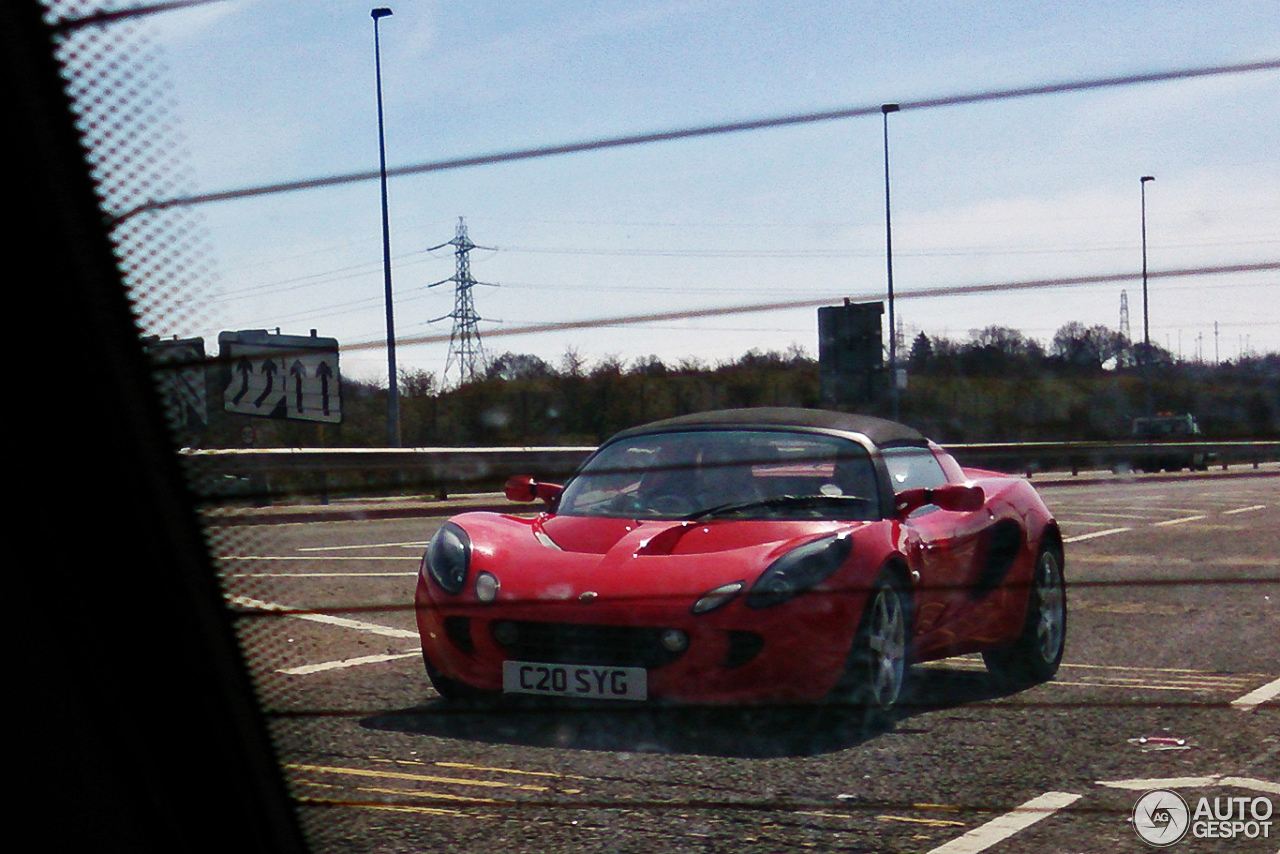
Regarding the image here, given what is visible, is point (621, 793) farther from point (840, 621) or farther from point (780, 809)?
point (840, 621)

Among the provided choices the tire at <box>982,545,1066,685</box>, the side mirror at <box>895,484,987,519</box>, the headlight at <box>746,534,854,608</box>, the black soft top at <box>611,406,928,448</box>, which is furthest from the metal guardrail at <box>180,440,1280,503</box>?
the tire at <box>982,545,1066,685</box>

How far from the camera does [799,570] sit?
13.8 ft

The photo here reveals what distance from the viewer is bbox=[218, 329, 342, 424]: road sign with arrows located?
226 centimetres

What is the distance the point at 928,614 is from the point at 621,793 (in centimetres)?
→ 101

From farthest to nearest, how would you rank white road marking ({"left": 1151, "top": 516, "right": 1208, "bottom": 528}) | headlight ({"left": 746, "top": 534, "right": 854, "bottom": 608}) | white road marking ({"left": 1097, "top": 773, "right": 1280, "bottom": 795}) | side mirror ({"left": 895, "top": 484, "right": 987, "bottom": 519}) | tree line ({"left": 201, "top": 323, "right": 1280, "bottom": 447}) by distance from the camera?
1. white road marking ({"left": 1151, "top": 516, "right": 1208, "bottom": 528})
2. headlight ({"left": 746, "top": 534, "right": 854, "bottom": 608})
3. white road marking ({"left": 1097, "top": 773, "right": 1280, "bottom": 795})
4. side mirror ({"left": 895, "top": 484, "right": 987, "bottom": 519})
5. tree line ({"left": 201, "top": 323, "right": 1280, "bottom": 447})

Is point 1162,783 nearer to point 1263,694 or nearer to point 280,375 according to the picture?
point 1263,694

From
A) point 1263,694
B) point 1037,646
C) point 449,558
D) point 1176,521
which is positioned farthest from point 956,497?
point 1176,521

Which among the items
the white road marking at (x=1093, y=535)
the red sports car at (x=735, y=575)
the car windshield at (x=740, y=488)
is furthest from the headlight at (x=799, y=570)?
the white road marking at (x=1093, y=535)

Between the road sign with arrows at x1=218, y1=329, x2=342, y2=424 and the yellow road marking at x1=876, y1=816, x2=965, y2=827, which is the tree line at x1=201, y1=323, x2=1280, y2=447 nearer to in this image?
the road sign with arrows at x1=218, y1=329, x2=342, y2=424

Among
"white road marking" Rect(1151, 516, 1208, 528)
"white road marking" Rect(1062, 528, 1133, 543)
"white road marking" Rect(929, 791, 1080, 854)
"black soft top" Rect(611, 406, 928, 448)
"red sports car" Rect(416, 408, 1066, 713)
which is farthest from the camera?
"white road marking" Rect(1151, 516, 1208, 528)

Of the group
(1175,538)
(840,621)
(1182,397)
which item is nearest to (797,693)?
(840,621)

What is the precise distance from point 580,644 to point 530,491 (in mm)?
972

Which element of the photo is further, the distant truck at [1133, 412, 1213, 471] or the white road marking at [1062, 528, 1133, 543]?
the white road marking at [1062, 528, 1133, 543]

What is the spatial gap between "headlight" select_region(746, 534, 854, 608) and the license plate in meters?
0.44
